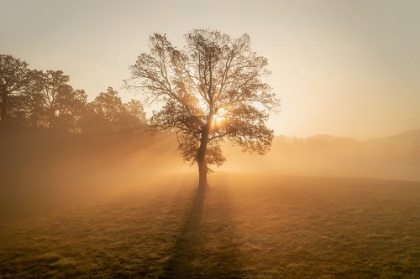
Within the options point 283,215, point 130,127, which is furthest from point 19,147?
point 283,215

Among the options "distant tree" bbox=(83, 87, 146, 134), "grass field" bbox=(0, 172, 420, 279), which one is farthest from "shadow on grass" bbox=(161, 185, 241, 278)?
"distant tree" bbox=(83, 87, 146, 134)

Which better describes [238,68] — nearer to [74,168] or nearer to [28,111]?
[74,168]

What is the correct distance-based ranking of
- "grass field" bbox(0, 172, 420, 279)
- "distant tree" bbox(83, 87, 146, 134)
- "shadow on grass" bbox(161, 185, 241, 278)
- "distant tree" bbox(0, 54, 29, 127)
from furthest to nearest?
1. "distant tree" bbox(83, 87, 146, 134)
2. "distant tree" bbox(0, 54, 29, 127)
3. "grass field" bbox(0, 172, 420, 279)
4. "shadow on grass" bbox(161, 185, 241, 278)

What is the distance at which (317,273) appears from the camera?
916 centimetres

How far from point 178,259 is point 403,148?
711ft

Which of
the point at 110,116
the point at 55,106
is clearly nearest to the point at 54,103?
the point at 55,106

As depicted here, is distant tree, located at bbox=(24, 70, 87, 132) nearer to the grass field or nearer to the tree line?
the tree line

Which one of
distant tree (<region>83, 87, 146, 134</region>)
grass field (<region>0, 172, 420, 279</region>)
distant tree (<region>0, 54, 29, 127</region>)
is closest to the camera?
grass field (<region>0, 172, 420, 279</region>)

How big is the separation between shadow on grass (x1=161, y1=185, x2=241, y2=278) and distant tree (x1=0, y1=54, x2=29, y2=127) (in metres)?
51.0

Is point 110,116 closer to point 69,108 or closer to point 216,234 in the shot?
point 69,108

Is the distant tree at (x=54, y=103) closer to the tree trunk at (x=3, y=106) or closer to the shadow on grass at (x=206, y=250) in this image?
the tree trunk at (x=3, y=106)

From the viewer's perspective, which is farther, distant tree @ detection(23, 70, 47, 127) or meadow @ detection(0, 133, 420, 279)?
distant tree @ detection(23, 70, 47, 127)

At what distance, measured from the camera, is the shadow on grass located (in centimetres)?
940

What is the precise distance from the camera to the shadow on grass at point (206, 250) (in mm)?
9398
